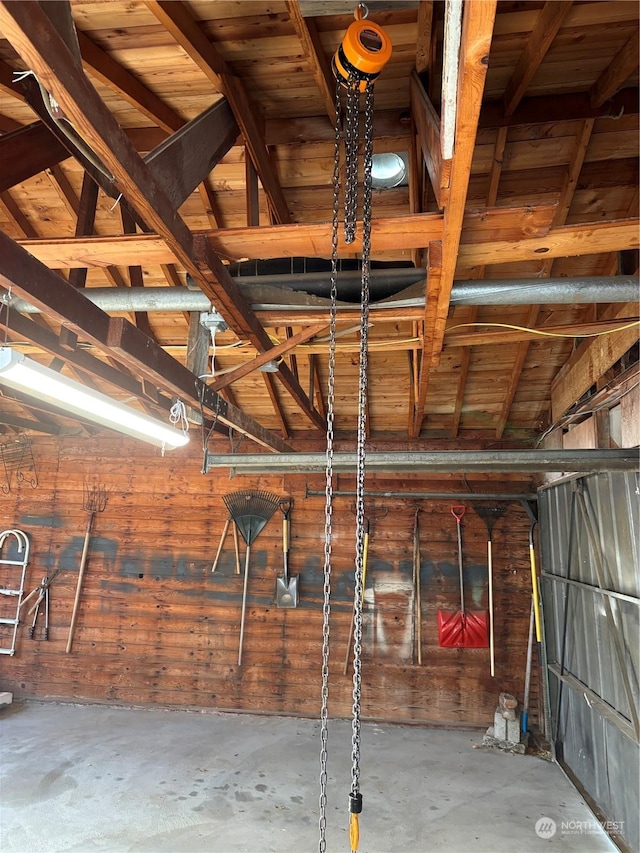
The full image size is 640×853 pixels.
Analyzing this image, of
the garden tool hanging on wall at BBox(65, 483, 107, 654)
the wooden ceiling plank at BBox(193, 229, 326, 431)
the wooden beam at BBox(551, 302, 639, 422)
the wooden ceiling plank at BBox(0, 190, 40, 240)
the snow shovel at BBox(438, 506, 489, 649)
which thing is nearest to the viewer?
the wooden ceiling plank at BBox(193, 229, 326, 431)

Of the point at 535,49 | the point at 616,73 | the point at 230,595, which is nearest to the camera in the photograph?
the point at 535,49

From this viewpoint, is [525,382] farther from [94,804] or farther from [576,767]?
[94,804]

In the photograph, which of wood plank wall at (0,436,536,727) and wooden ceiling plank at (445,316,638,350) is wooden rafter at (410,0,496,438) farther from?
wood plank wall at (0,436,536,727)

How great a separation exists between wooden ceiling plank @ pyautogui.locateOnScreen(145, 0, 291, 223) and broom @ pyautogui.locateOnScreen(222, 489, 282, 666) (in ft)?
12.9

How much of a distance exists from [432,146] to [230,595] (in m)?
5.78

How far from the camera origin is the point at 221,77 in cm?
276

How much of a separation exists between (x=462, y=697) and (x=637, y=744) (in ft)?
9.47

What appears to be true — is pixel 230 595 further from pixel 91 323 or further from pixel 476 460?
pixel 91 323

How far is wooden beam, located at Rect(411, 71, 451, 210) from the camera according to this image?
5.91 feet

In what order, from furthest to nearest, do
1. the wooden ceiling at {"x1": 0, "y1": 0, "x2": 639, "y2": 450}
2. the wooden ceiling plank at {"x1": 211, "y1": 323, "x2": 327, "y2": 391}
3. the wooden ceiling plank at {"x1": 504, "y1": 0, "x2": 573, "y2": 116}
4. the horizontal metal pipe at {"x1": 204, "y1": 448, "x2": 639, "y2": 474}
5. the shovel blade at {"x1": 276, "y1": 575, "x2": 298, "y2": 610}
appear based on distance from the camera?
the shovel blade at {"x1": 276, "y1": 575, "x2": 298, "y2": 610} → the horizontal metal pipe at {"x1": 204, "y1": 448, "x2": 639, "y2": 474} → the wooden ceiling plank at {"x1": 211, "y1": 323, "x2": 327, "y2": 391} → the wooden ceiling plank at {"x1": 504, "y1": 0, "x2": 573, "y2": 116} → the wooden ceiling at {"x1": 0, "y1": 0, "x2": 639, "y2": 450}

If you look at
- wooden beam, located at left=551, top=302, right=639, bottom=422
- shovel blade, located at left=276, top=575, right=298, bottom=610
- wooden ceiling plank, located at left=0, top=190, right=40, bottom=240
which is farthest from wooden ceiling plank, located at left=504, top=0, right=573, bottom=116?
shovel blade, located at left=276, top=575, right=298, bottom=610

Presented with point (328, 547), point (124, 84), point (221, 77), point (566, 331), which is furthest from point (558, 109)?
point (328, 547)

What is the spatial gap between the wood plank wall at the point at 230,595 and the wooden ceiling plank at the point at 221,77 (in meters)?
4.15

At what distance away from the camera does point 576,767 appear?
4844 millimetres
